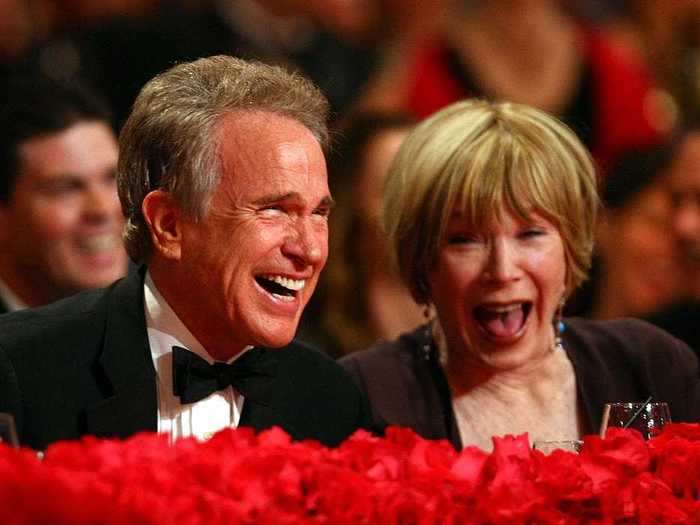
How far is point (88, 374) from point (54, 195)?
1.73 metres

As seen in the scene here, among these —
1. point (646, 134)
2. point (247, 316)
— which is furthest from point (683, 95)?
point (247, 316)

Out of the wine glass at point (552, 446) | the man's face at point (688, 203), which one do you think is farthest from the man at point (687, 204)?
the wine glass at point (552, 446)

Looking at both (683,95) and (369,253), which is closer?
(369,253)

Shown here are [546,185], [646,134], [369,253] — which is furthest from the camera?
[646,134]

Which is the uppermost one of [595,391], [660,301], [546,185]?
[546,185]

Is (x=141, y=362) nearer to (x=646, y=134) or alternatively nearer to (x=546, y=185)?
(x=546, y=185)

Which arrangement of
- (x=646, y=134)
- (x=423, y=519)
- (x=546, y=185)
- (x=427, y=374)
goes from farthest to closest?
(x=646, y=134), (x=427, y=374), (x=546, y=185), (x=423, y=519)

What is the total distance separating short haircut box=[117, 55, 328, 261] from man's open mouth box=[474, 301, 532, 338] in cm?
67

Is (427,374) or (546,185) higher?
(546,185)

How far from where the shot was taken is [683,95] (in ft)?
17.7

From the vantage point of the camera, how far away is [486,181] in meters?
2.77

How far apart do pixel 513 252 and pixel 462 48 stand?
226 cm

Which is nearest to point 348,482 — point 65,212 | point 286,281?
point 286,281

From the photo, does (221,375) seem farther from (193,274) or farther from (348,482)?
(348,482)
